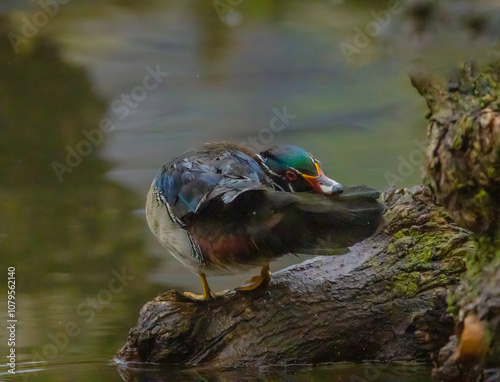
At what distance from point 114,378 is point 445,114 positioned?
48.3 inches

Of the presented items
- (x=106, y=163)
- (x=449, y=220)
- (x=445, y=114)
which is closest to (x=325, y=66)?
(x=106, y=163)

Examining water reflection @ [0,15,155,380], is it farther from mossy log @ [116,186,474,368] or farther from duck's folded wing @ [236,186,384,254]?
duck's folded wing @ [236,186,384,254]

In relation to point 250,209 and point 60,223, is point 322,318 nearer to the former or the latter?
point 250,209

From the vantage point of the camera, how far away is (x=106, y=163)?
472cm

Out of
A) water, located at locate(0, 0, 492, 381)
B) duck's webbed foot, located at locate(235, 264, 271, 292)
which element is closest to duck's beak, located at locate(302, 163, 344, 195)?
duck's webbed foot, located at locate(235, 264, 271, 292)

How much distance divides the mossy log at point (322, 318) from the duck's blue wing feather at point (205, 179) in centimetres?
33

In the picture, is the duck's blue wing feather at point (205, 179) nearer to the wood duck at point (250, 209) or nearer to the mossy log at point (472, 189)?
the wood duck at point (250, 209)

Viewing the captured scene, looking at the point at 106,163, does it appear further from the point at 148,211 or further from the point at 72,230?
the point at 148,211

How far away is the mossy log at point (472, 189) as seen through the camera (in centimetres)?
159

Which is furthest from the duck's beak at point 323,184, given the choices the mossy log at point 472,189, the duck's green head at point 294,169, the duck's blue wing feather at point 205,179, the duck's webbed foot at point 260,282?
the mossy log at point 472,189

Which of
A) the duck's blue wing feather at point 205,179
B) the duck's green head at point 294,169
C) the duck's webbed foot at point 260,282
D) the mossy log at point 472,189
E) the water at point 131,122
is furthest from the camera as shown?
the water at point 131,122

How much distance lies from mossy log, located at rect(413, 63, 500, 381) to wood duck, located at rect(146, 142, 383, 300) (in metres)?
0.32

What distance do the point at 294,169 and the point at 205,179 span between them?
0.29 meters

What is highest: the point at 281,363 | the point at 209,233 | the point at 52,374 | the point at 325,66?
the point at 325,66
